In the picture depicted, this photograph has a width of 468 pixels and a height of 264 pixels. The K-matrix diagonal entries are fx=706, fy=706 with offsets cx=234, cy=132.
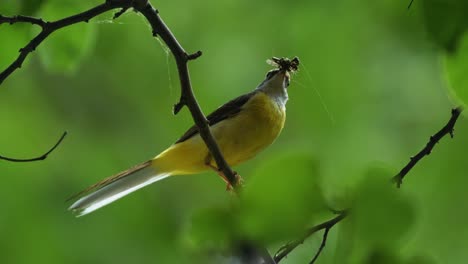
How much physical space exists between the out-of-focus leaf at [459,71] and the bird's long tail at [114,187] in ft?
11.3

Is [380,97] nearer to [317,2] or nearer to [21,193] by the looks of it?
[317,2]

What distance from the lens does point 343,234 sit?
3.46ft

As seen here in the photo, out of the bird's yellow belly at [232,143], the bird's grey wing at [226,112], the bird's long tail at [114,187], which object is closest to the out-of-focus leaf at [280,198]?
the bird's long tail at [114,187]

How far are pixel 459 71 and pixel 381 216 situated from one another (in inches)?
14.1

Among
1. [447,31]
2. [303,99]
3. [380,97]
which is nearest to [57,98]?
[303,99]

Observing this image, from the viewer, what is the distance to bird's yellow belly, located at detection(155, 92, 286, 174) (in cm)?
491

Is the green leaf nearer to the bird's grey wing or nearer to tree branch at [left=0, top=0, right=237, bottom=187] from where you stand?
tree branch at [left=0, top=0, right=237, bottom=187]

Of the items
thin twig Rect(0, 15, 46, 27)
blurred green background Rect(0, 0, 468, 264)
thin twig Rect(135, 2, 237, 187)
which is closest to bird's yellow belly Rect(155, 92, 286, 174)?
blurred green background Rect(0, 0, 468, 264)

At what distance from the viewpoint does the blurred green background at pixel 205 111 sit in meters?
6.79

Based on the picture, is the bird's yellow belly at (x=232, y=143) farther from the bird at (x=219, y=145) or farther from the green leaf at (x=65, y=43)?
the green leaf at (x=65, y=43)

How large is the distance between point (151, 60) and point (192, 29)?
2.89ft

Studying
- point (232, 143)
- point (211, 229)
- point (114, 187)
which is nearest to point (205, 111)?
point (232, 143)

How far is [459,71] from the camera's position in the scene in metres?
1.24

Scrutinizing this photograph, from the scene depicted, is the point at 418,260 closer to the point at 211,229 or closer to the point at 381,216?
the point at 381,216
